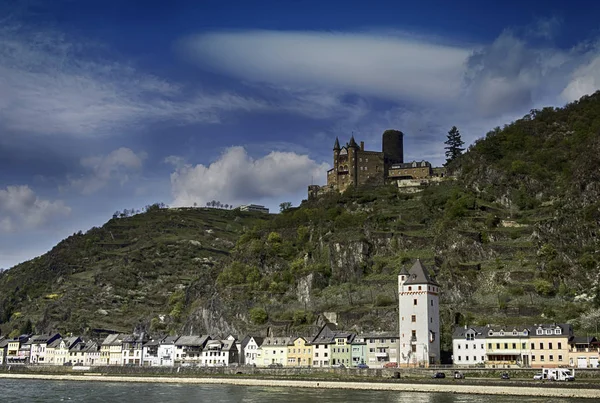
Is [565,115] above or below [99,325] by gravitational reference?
above

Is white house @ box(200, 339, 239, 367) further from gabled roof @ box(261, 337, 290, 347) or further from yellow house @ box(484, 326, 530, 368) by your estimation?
yellow house @ box(484, 326, 530, 368)

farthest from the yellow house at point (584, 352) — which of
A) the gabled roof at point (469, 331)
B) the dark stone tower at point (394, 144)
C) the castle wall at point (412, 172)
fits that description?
the dark stone tower at point (394, 144)

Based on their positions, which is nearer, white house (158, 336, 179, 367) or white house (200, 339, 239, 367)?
white house (200, 339, 239, 367)

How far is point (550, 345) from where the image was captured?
7912 cm

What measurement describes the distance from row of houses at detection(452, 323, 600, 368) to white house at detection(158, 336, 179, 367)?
4294cm

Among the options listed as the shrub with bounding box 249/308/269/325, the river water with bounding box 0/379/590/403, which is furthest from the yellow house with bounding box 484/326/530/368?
the shrub with bounding box 249/308/269/325

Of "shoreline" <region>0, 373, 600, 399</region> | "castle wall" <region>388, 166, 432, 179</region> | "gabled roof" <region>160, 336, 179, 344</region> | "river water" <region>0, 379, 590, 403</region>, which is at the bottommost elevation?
"river water" <region>0, 379, 590, 403</region>

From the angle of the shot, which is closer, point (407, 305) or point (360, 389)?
point (360, 389)

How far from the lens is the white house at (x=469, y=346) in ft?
273

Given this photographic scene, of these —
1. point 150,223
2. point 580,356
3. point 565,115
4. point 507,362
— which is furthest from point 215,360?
point 150,223

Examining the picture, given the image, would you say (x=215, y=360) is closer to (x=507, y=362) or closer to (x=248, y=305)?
(x=248, y=305)

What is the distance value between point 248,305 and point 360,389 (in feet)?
131

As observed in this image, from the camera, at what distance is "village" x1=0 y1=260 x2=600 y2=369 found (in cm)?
7938

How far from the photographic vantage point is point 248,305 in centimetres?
11038
